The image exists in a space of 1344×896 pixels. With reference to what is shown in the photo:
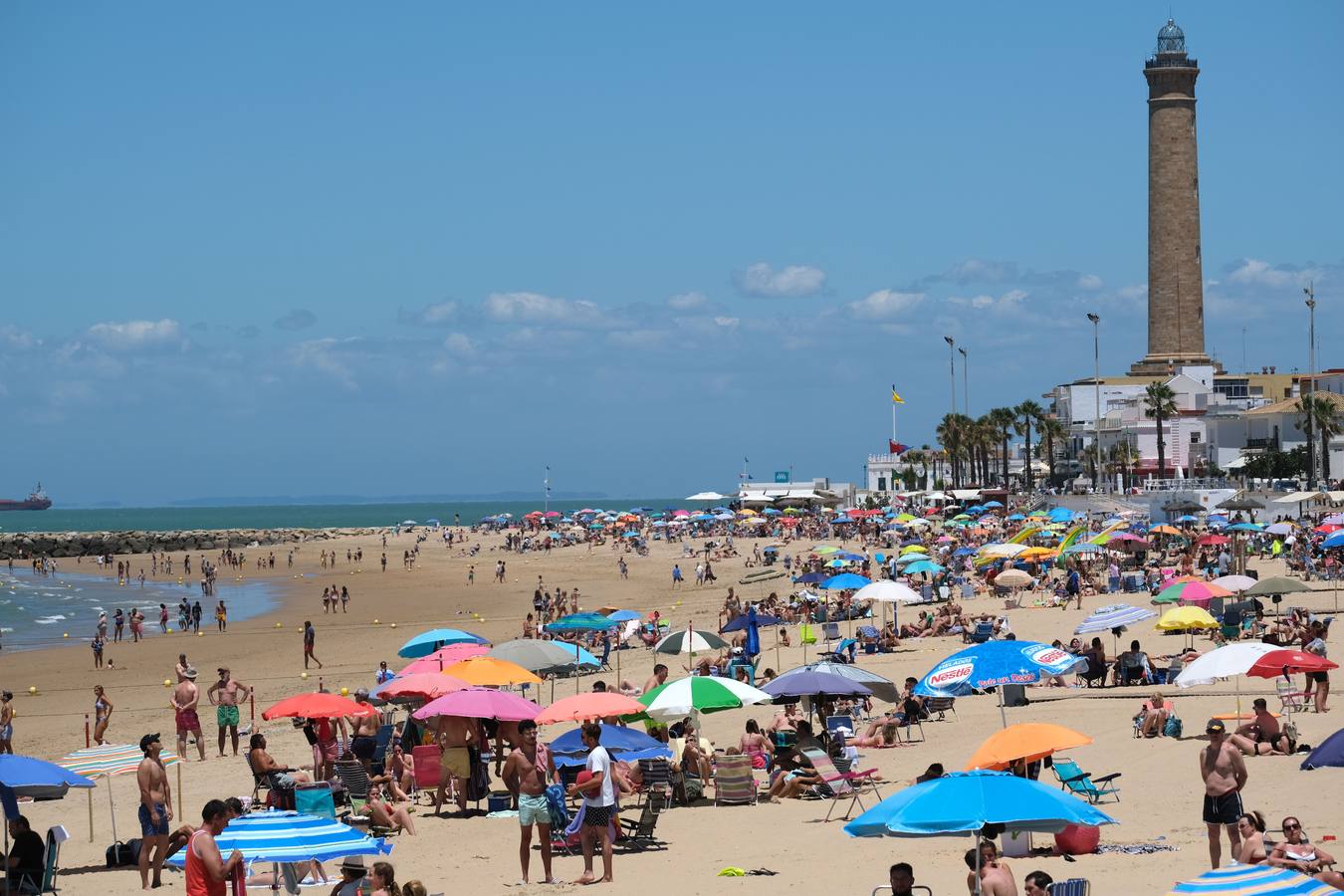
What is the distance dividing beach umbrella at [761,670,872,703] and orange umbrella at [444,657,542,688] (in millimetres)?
2836

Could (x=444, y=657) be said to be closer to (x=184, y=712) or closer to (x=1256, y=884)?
(x=184, y=712)

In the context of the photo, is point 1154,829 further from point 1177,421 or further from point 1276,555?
point 1177,421

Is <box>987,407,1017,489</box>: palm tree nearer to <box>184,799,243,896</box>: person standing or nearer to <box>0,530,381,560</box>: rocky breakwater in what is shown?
<box>0,530,381,560</box>: rocky breakwater

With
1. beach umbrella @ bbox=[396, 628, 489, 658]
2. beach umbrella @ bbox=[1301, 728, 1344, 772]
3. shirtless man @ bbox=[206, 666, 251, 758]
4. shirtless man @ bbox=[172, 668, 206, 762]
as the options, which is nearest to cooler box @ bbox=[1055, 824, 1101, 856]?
beach umbrella @ bbox=[1301, 728, 1344, 772]

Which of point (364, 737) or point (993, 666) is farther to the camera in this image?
point (364, 737)

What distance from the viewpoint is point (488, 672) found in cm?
1583

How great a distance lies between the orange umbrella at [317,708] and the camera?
14.2 meters

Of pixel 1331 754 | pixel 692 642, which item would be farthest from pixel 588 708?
pixel 692 642

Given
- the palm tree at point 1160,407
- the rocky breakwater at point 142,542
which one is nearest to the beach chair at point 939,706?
the palm tree at point 1160,407

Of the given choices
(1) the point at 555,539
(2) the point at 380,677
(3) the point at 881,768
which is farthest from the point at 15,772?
(1) the point at 555,539

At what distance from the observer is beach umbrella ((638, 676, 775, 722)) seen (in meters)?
13.9

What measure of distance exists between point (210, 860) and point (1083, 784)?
6909mm

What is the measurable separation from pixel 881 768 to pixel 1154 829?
3.82m

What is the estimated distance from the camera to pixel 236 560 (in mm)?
71875
